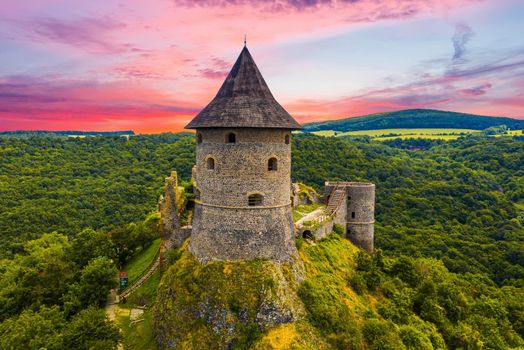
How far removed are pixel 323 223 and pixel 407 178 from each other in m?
71.8

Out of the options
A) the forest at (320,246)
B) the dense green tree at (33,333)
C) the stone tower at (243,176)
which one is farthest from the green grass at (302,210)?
the dense green tree at (33,333)

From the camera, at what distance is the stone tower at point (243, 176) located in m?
24.5

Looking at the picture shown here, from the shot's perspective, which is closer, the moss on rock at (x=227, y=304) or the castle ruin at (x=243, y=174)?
the moss on rock at (x=227, y=304)

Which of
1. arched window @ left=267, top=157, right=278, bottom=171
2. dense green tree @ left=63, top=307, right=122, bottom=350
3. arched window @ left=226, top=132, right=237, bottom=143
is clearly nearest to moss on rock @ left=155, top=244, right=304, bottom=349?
dense green tree @ left=63, top=307, right=122, bottom=350

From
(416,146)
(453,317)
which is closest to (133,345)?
(453,317)

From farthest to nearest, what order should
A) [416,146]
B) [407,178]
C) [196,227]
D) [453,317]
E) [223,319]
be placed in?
1. [416,146]
2. [407,178]
3. [453,317]
4. [196,227]
5. [223,319]

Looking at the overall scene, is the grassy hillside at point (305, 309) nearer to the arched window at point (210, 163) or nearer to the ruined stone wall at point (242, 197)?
the ruined stone wall at point (242, 197)

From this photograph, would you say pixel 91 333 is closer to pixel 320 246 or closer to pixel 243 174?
pixel 243 174

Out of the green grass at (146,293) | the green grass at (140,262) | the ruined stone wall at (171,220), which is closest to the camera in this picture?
the ruined stone wall at (171,220)

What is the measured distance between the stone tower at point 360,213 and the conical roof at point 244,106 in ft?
52.1

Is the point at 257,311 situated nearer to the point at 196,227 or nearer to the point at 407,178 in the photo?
the point at 196,227

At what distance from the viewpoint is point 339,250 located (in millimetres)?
32562

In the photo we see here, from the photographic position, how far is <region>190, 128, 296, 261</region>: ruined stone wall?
24625 mm

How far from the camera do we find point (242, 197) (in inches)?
974
